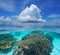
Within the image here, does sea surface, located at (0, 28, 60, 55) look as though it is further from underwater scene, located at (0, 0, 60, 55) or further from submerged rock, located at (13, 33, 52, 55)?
underwater scene, located at (0, 0, 60, 55)

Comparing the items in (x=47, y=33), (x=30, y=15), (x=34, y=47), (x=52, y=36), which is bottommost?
(x=34, y=47)

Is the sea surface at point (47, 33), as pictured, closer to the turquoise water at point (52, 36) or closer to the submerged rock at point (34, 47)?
the turquoise water at point (52, 36)

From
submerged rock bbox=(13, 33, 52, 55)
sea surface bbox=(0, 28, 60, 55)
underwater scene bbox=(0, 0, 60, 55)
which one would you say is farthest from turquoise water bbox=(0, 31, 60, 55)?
underwater scene bbox=(0, 0, 60, 55)

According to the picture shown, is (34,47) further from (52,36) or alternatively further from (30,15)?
(52,36)

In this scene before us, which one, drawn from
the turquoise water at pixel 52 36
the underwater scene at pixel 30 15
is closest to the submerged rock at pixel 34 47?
the underwater scene at pixel 30 15

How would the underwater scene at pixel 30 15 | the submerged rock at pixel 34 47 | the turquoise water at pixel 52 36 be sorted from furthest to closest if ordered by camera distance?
the turquoise water at pixel 52 36, the underwater scene at pixel 30 15, the submerged rock at pixel 34 47

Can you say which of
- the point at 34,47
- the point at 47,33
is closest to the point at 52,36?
the point at 47,33

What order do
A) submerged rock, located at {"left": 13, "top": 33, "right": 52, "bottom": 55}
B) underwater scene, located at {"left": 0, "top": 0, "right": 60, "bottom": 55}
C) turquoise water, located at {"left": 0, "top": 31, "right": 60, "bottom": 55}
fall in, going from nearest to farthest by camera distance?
submerged rock, located at {"left": 13, "top": 33, "right": 52, "bottom": 55}, underwater scene, located at {"left": 0, "top": 0, "right": 60, "bottom": 55}, turquoise water, located at {"left": 0, "top": 31, "right": 60, "bottom": 55}

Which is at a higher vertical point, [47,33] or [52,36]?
[47,33]

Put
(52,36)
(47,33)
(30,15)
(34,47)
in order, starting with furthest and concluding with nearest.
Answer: (52,36) < (47,33) < (30,15) < (34,47)

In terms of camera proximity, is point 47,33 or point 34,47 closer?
point 34,47

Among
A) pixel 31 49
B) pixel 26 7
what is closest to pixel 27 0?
pixel 26 7
